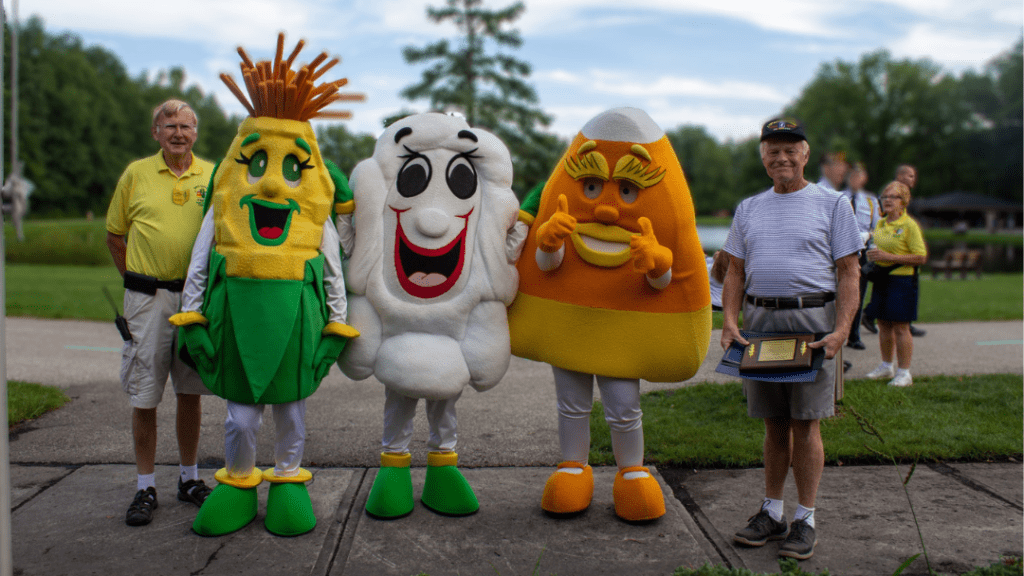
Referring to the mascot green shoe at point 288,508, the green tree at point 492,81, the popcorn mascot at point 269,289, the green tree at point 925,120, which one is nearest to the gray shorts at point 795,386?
the popcorn mascot at point 269,289

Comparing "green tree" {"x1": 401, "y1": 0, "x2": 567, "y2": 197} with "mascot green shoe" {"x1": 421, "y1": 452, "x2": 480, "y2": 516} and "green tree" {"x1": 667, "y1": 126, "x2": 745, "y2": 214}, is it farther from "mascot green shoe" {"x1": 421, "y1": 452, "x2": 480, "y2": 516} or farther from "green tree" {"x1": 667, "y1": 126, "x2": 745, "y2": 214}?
"green tree" {"x1": 667, "y1": 126, "x2": 745, "y2": 214}

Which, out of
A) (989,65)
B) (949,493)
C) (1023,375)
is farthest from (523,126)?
(989,65)

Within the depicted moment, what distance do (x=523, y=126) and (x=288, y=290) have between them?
25.9m

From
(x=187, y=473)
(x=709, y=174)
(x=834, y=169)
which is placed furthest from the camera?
(x=709, y=174)

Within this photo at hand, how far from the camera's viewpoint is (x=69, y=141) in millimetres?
53938

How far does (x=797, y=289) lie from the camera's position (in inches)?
130

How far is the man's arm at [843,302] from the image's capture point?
322 cm

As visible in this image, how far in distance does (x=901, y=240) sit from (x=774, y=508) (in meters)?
3.82

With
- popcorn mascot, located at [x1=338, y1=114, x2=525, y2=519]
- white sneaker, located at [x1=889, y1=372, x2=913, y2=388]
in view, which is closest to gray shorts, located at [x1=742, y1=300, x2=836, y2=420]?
popcorn mascot, located at [x1=338, y1=114, x2=525, y2=519]

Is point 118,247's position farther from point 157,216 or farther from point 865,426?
point 865,426

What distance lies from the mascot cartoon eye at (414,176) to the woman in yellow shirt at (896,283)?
4.43 m

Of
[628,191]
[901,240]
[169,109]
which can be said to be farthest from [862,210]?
[169,109]

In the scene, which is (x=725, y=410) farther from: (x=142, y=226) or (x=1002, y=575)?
(x=142, y=226)

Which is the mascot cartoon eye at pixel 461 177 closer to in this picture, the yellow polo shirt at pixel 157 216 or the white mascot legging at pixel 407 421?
the white mascot legging at pixel 407 421
